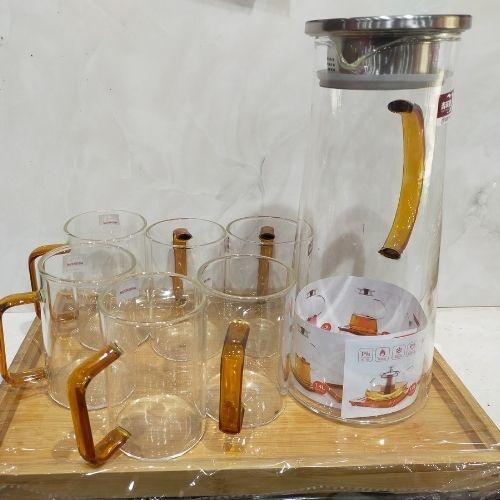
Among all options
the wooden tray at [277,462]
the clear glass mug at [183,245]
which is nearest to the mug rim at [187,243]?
the clear glass mug at [183,245]

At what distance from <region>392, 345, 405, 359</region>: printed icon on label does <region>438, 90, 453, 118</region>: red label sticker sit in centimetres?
21

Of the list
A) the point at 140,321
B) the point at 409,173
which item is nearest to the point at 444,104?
the point at 409,173

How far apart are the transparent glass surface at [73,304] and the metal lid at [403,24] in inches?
11.6

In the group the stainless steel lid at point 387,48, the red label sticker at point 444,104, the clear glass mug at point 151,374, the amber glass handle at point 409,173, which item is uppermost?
the stainless steel lid at point 387,48

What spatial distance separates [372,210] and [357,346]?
0.16 meters

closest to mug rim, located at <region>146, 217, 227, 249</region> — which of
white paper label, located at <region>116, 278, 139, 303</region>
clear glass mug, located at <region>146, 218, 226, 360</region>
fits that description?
clear glass mug, located at <region>146, 218, 226, 360</region>

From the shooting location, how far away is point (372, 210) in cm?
Answer: 59

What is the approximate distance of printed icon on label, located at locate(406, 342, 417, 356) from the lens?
516 millimetres

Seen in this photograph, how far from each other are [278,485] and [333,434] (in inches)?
2.7

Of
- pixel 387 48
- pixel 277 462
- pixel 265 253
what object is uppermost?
pixel 387 48

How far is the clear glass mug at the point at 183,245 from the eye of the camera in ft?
2.10

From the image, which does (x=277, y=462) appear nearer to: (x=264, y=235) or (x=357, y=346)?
(x=357, y=346)

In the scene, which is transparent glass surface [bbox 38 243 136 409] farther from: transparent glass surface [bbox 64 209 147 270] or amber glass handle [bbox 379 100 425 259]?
amber glass handle [bbox 379 100 425 259]

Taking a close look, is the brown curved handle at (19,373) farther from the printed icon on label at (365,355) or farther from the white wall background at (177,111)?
the printed icon on label at (365,355)
